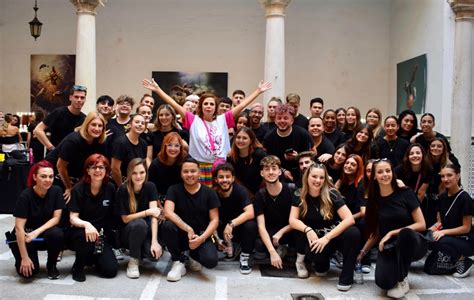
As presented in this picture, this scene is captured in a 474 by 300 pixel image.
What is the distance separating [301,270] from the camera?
17.9 ft

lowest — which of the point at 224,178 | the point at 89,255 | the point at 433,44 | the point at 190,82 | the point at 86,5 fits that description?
the point at 89,255

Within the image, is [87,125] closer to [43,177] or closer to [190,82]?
[43,177]

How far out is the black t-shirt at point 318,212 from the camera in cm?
535

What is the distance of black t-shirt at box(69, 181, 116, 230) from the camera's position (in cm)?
528

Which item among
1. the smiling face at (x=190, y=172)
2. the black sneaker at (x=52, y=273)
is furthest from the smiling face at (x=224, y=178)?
the black sneaker at (x=52, y=273)

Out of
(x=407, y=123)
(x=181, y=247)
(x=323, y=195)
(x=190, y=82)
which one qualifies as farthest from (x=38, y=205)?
(x=190, y=82)

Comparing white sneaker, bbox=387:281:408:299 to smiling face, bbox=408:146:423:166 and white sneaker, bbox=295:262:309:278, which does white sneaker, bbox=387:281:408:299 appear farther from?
smiling face, bbox=408:146:423:166

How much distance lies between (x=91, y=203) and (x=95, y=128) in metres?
0.80

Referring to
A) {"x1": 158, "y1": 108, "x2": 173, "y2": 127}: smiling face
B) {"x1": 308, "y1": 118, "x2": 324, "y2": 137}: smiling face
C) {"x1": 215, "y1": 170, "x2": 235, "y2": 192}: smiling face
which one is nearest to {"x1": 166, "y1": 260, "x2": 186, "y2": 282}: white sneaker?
{"x1": 215, "y1": 170, "x2": 235, "y2": 192}: smiling face

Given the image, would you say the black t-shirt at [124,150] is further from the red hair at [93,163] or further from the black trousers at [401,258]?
the black trousers at [401,258]

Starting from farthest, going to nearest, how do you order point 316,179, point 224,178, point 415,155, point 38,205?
point 415,155 → point 224,178 → point 316,179 → point 38,205

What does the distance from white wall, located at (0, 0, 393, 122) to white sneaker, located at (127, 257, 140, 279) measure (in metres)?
10.3

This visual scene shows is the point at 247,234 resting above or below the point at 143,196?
below

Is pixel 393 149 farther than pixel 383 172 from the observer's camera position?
Yes
